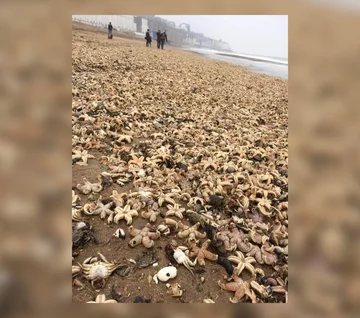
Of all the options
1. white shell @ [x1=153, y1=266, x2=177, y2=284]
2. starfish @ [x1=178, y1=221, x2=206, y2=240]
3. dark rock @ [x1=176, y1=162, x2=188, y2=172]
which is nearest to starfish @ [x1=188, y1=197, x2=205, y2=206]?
starfish @ [x1=178, y1=221, x2=206, y2=240]

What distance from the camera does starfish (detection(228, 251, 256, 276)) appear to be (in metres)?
2.23

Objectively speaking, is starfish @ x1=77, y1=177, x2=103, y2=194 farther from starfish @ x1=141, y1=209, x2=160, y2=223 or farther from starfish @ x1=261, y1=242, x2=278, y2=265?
starfish @ x1=261, y1=242, x2=278, y2=265

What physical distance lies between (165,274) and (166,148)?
1.78m

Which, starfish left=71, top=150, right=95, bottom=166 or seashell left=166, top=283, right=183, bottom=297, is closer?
seashell left=166, top=283, right=183, bottom=297

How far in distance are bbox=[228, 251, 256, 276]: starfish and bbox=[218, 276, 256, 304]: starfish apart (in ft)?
0.21
